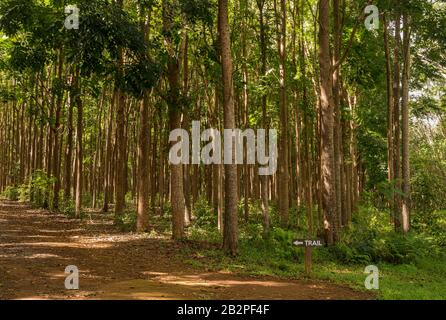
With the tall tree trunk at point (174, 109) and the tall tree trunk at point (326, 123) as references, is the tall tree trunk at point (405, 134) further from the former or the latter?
the tall tree trunk at point (174, 109)

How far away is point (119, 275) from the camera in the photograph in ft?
34.6

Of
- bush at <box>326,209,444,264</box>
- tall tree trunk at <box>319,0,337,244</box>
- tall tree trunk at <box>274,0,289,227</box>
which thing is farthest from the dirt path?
tall tree trunk at <box>274,0,289,227</box>

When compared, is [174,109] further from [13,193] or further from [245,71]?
[13,193]

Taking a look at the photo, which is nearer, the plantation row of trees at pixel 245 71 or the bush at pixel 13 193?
the plantation row of trees at pixel 245 71

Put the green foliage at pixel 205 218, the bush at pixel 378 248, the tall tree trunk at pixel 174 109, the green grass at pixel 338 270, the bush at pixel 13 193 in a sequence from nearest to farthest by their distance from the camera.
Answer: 1. the green grass at pixel 338 270
2. the bush at pixel 378 248
3. the tall tree trunk at pixel 174 109
4. the green foliage at pixel 205 218
5. the bush at pixel 13 193

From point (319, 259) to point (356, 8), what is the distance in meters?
11.8

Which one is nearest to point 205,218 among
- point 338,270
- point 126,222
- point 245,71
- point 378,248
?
point 126,222

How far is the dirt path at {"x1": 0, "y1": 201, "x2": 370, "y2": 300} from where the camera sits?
8742 millimetres

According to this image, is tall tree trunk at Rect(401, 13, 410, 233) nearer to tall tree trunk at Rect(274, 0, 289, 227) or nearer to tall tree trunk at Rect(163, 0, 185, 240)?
tall tree trunk at Rect(274, 0, 289, 227)

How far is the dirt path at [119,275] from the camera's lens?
874 cm

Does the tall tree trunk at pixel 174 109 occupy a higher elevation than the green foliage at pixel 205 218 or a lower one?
higher

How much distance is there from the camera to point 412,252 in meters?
15.3

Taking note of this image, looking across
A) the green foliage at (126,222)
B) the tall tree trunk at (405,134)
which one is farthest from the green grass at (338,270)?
the tall tree trunk at (405,134)

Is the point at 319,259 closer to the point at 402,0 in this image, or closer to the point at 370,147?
the point at 402,0
